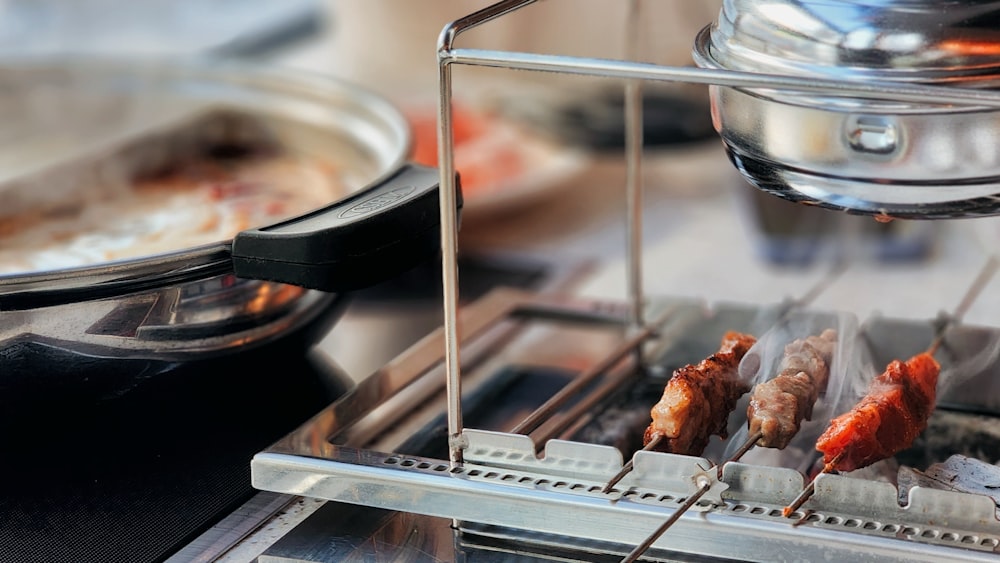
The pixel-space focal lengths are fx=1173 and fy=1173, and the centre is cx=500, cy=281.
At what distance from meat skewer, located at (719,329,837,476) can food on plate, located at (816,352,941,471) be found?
0.02 m

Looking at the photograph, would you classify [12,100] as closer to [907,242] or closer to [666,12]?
[907,242]

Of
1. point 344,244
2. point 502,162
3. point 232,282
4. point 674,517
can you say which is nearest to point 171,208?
point 232,282

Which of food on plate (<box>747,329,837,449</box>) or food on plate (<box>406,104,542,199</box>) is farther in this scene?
food on plate (<box>406,104,542,199</box>)

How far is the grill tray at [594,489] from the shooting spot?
715mm

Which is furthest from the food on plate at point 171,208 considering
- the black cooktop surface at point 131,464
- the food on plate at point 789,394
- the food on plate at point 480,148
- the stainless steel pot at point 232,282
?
the food on plate at point 789,394

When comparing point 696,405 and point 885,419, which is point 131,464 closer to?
point 696,405

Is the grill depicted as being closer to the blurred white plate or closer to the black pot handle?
the black pot handle

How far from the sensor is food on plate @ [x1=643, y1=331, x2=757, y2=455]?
0.81 m

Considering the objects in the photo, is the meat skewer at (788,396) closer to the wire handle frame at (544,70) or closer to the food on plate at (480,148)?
the wire handle frame at (544,70)

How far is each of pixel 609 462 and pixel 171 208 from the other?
0.71 metres

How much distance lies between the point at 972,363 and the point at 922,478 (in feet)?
0.64

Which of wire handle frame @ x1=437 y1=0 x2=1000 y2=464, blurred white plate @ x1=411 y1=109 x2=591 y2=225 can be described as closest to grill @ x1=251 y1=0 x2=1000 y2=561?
wire handle frame @ x1=437 y1=0 x2=1000 y2=464

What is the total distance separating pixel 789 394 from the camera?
821 mm

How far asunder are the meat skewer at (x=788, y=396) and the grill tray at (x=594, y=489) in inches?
1.7
